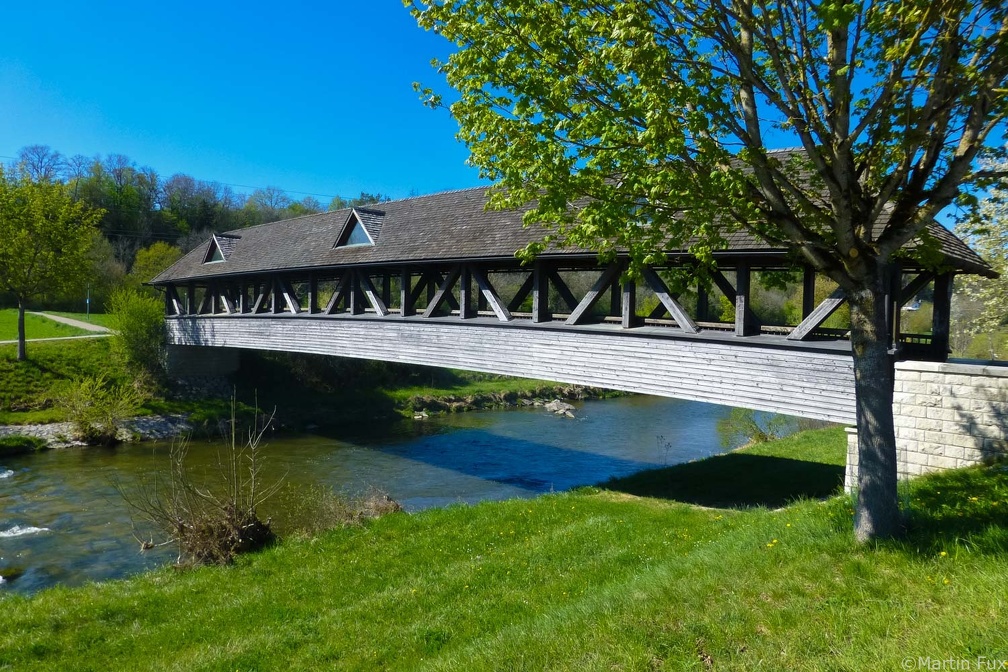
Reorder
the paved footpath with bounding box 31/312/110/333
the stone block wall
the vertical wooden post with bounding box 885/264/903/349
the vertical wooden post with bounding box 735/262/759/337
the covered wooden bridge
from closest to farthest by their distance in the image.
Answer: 1. the stone block wall
2. the vertical wooden post with bounding box 885/264/903/349
3. the covered wooden bridge
4. the vertical wooden post with bounding box 735/262/759/337
5. the paved footpath with bounding box 31/312/110/333

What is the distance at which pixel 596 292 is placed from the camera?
11375 mm

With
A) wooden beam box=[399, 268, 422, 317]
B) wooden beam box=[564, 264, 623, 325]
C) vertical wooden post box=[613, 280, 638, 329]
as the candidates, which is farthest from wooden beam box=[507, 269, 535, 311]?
wooden beam box=[399, 268, 422, 317]

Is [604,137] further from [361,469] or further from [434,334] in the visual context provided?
[361,469]

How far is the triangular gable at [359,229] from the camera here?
17109 mm

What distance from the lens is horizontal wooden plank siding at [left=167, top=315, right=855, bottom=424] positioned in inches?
339

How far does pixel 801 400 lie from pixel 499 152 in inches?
233

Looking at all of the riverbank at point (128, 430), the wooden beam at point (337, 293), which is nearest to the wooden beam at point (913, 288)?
the wooden beam at point (337, 293)

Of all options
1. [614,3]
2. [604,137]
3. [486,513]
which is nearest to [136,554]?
[486,513]

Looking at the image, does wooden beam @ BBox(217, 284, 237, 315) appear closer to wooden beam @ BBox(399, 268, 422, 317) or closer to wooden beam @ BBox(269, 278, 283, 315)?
wooden beam @ BBox(269, 278, 283, 315)

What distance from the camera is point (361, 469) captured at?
1661 cm

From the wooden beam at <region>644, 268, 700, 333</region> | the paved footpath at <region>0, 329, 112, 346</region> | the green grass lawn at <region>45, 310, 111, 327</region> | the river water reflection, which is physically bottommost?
the river water reflection

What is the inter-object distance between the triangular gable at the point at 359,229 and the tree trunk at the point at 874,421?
1393cm

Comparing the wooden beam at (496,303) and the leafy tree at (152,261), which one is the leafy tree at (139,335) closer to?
the leafy tree at (152,261)

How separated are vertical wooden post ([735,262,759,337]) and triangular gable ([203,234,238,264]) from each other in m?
21.3
